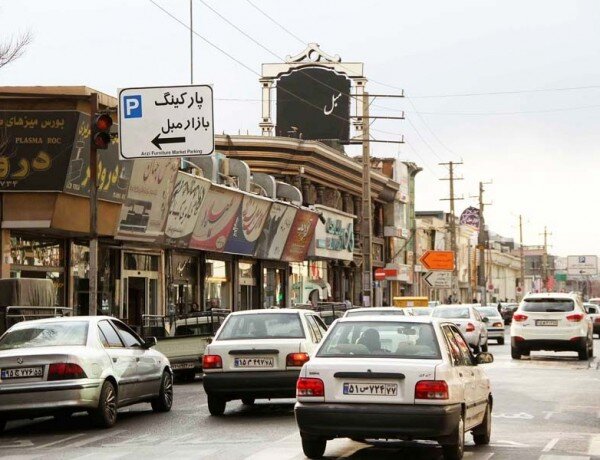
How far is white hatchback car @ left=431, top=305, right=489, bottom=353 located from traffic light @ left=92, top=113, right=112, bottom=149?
15494 mm

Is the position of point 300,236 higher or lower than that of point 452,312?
higher

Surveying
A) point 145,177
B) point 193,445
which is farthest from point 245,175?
point 193,445

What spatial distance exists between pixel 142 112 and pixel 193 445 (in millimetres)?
14071

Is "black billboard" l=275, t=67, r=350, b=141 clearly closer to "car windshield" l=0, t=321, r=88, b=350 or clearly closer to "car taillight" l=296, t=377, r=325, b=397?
"car windshield" l=0, t=321, r=88, b=350

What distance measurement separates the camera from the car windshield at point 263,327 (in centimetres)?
1830

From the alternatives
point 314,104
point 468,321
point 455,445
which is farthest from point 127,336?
point 314,104

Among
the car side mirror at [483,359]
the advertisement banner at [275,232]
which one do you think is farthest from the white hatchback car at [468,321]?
the car side mirror at [483,359]

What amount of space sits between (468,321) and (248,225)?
1095 centimetres

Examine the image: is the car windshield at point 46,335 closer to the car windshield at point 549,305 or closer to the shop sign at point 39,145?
the shop sign at point 39,145

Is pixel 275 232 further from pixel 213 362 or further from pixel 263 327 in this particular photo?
pixel 213 362

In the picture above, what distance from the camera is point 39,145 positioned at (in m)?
28.8

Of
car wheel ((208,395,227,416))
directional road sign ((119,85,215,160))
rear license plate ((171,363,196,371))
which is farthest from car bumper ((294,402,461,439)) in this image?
directional road sign ((119,85,215,160))

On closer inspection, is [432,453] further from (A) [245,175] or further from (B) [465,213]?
(B) [465,213]

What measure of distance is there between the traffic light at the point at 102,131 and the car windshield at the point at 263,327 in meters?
6.76
